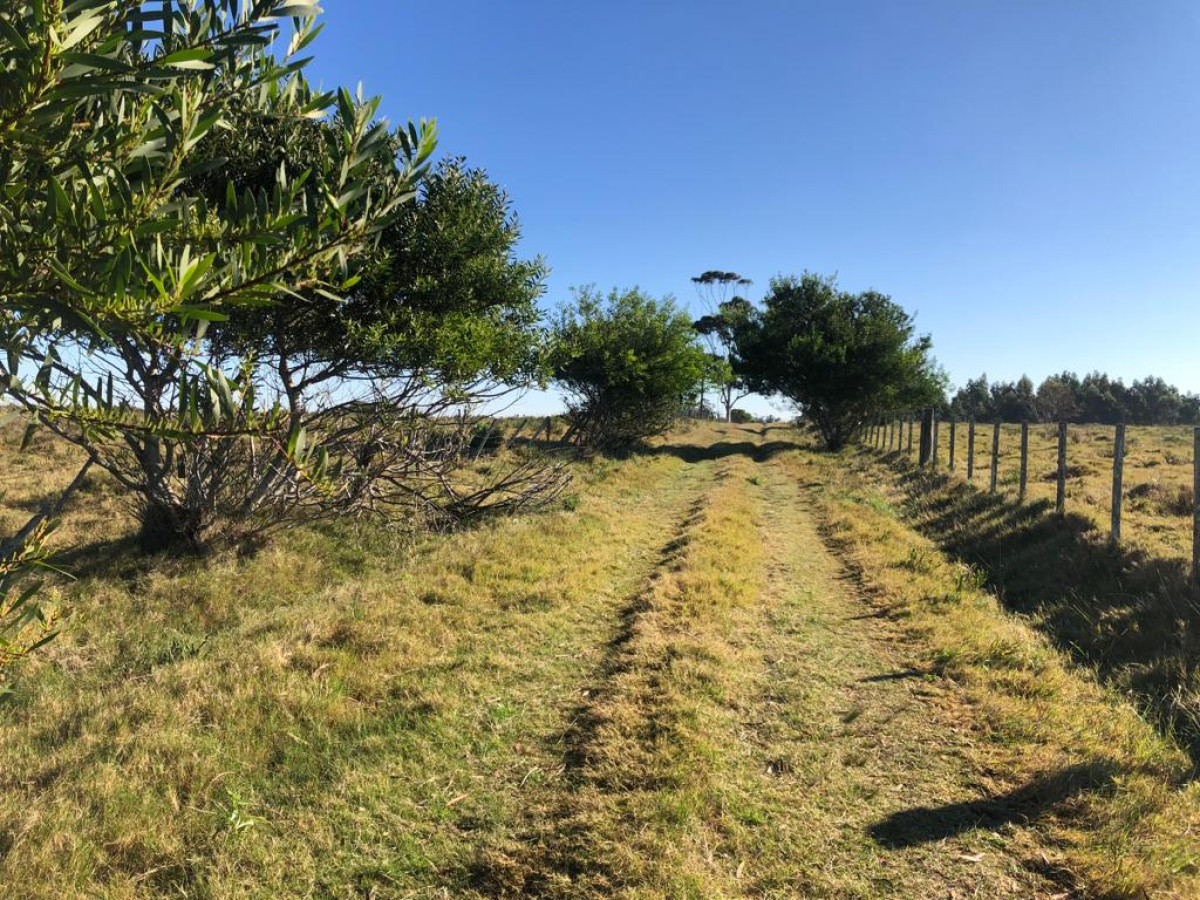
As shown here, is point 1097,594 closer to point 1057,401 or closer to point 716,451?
point 716,451

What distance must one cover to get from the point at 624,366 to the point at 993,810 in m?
22.1

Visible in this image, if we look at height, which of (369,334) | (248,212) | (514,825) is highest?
(369,334)

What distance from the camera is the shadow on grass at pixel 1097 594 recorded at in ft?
17.8

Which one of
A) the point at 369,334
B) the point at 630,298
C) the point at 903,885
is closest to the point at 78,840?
the point at 903,885

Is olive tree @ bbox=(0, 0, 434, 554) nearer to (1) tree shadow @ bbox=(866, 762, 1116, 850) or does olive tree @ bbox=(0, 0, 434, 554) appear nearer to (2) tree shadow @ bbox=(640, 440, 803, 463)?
(1) tree shadow @ bbox=(866, 762, 1116, 850)

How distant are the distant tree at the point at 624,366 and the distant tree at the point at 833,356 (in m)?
7.27

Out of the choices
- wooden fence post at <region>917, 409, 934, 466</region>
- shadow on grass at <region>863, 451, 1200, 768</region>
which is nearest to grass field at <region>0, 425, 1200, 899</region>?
shadow on grass at <region>863, 451, 1200, 768</region>

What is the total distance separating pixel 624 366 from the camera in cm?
2538

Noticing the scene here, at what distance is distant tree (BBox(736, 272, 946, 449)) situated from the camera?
3269 cm

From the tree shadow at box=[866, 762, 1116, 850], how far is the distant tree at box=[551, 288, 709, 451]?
2133 centimetres

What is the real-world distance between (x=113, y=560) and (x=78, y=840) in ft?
23.2

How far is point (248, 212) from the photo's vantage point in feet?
6.63

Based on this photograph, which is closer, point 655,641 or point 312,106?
point 312,106

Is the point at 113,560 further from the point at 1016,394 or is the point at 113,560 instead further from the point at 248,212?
the point at 1016,394
